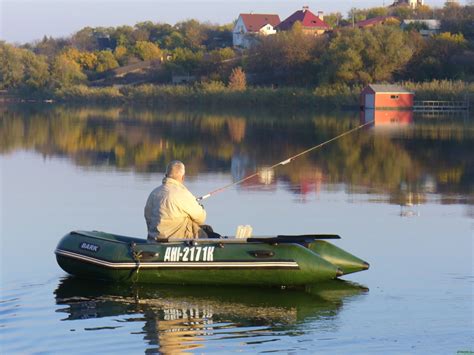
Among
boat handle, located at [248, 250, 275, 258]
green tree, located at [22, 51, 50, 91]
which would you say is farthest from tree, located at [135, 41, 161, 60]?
boat handle, located at [248, 250, 275, 258]

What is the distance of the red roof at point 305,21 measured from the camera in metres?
115

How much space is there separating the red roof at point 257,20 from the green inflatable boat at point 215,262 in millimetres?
109974

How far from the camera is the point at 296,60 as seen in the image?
82250 mm

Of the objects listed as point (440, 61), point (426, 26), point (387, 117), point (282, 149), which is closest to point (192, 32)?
point (426, 26)

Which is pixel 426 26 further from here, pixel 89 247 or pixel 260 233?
pixel 89 247

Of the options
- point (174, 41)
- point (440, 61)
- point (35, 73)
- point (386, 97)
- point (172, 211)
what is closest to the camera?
point (172, 211)

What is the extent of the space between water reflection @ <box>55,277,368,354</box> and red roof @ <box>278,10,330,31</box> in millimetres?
103587

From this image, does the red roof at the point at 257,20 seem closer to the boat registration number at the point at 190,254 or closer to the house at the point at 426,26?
the house at the point at 426,26

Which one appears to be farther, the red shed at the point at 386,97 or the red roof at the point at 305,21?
the red roof at the point at 305,21

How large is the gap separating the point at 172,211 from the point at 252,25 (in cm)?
11101

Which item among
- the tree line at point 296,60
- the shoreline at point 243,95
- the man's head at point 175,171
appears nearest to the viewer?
the man's head at point 175,171

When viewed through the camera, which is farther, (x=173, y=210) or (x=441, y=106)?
(x=441, y=106)

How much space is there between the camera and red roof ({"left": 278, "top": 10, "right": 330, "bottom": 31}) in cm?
11494

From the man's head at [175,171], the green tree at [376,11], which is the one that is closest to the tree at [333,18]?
the green tree at [376,11]
